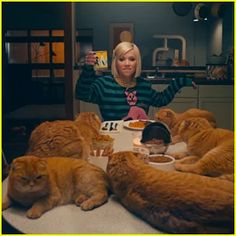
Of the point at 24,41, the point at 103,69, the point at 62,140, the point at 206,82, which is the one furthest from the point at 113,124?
the point at 24,41

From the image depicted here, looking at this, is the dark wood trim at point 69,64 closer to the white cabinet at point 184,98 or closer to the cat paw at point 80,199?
the white cabinet at point 184,98

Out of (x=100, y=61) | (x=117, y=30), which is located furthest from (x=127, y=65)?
(x=117, y=30)

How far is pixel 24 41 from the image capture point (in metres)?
2.27

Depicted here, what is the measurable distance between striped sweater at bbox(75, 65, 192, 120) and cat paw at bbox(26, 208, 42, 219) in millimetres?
827

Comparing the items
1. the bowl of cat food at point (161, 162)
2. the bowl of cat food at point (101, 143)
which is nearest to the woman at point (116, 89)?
the bowl of cat food at point (101, 143)

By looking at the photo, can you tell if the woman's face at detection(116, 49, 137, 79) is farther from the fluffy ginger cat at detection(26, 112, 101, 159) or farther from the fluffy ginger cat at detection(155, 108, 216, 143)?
the fluffy ginger cat at detection(26, 112, 101, 159)

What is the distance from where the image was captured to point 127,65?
127cm

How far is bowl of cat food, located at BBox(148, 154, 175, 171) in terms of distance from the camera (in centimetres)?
64

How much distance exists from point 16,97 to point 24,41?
0.56 metres

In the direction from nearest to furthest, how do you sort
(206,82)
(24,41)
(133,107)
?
(133,107) → (206,82) → (24,41)

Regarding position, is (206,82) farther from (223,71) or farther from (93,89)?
(93,89)

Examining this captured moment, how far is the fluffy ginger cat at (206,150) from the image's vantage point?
58 cm

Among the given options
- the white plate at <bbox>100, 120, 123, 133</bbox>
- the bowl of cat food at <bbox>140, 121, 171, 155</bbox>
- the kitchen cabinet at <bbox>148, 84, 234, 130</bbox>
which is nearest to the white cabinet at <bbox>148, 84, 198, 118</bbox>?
the kitchen cabinet at <bbox>148, 84, 234, 130</bbox>

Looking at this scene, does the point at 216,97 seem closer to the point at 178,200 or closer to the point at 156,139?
the point at 156,139
